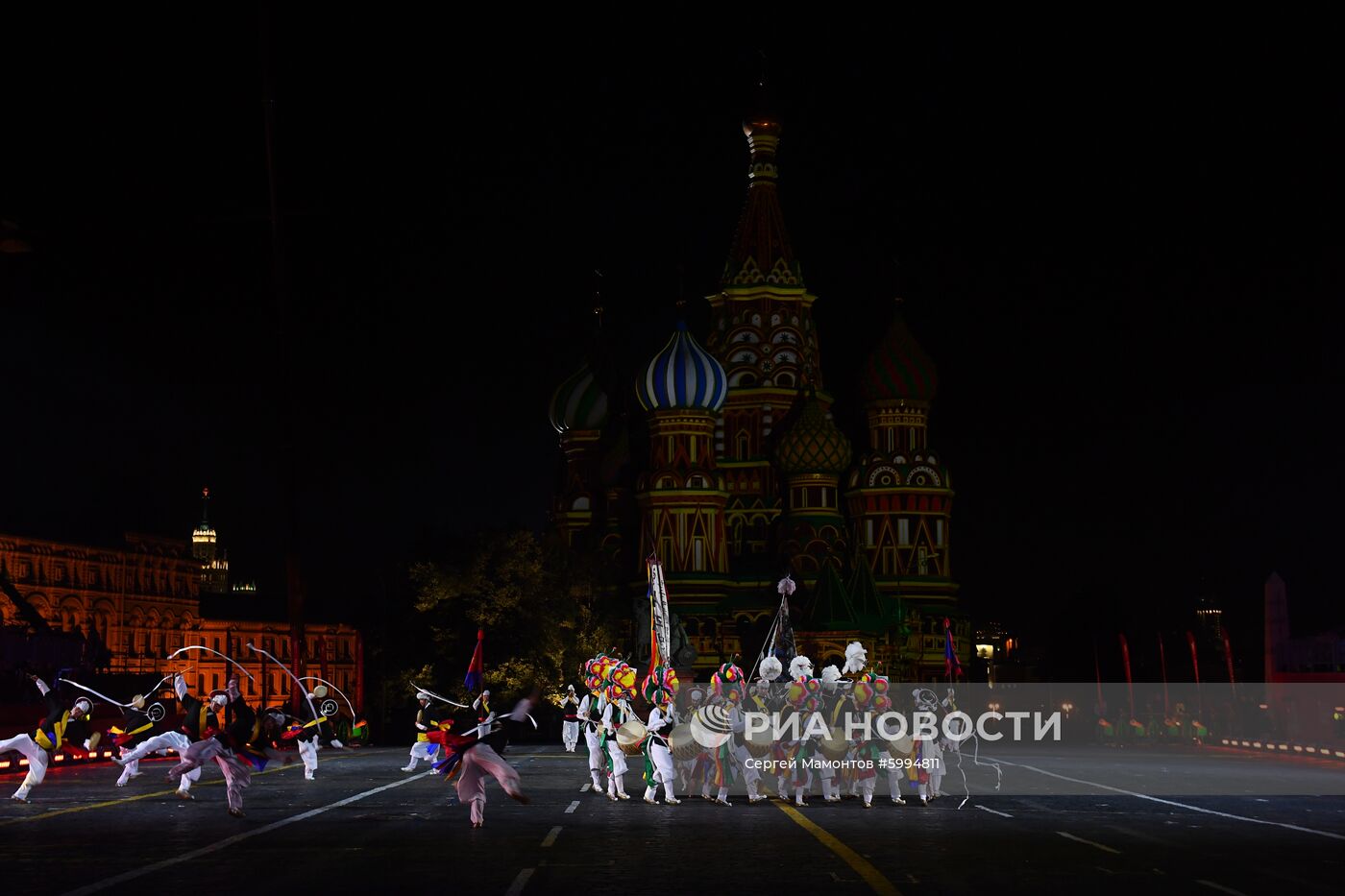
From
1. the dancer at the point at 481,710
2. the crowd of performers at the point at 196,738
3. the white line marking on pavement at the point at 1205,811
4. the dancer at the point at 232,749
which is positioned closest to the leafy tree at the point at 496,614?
the white line marking on pavement at the point at 1205,811

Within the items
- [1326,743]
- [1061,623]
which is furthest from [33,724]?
[1061,623]

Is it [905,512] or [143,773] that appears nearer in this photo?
[143,773]

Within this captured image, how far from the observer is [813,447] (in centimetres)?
10200

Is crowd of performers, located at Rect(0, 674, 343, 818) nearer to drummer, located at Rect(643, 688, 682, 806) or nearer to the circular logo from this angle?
drummer, located at Rect(643, 688, 682, 806)

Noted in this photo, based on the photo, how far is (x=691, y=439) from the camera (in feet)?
327

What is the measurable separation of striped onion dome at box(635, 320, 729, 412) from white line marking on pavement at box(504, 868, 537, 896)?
82588mm

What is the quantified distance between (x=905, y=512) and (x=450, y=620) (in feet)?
118

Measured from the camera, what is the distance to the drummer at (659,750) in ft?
90.6

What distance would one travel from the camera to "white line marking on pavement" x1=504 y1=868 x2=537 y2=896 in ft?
50.6

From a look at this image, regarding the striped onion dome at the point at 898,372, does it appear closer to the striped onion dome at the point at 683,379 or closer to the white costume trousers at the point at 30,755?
the striped onion dome at the point at 683,379

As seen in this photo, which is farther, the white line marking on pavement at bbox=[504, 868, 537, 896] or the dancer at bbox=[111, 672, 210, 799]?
the dancer at bbox=[111, 672, 210, 799]

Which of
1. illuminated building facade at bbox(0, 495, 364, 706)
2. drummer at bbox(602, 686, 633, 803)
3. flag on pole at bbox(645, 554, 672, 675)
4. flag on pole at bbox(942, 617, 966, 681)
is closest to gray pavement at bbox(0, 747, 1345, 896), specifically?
drummer at bbox(602, 686, 633, 803)

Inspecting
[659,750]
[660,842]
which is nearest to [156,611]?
[659,750]

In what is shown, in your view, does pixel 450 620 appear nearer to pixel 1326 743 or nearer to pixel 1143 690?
→ pixel 1326 743
